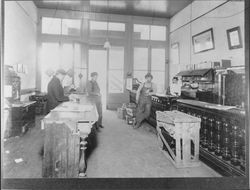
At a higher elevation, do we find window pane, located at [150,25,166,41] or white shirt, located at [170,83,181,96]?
window pane, located at [150,25,166,41]

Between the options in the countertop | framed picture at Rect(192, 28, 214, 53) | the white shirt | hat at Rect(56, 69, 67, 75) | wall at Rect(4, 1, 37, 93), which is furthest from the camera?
framed picture at Rect(192, 28, 214, 53)

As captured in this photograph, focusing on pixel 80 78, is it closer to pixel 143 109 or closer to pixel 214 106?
pixel 143 109

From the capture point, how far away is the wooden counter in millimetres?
2002

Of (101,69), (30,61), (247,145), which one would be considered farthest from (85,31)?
(247,145)

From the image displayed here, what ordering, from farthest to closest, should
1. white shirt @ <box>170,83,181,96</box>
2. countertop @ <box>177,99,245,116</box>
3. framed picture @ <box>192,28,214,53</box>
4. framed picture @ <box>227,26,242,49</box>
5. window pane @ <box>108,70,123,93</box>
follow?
framed picture @ <box>192,28,214,53</box>
white shirt @ <box>170,83,181,96</box>
window pane @ <box>108,70,123,93</box>
framed picture @ <box>227,26,242,49</box>
countertop @ <box>177,99,245,116</box>

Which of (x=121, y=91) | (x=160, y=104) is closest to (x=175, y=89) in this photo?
(x=160, y=104)

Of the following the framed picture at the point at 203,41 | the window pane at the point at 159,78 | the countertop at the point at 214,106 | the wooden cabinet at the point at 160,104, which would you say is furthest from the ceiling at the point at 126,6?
the countertop at the point at 214,106

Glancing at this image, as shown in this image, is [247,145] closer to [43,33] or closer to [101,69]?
[101,69]

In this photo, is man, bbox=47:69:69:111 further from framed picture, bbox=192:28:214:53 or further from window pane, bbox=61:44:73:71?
framed picture, bbox=192:28:214:53

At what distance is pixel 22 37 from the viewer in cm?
211

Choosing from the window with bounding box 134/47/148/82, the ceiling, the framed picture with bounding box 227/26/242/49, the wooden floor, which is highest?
the ceiling

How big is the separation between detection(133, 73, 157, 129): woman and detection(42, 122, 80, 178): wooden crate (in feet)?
2.95

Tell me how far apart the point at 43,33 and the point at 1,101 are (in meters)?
0.91

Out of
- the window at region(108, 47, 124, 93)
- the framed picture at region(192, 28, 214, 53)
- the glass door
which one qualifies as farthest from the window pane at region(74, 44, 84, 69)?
the framed picture at region(192, 28, 214, 53)
